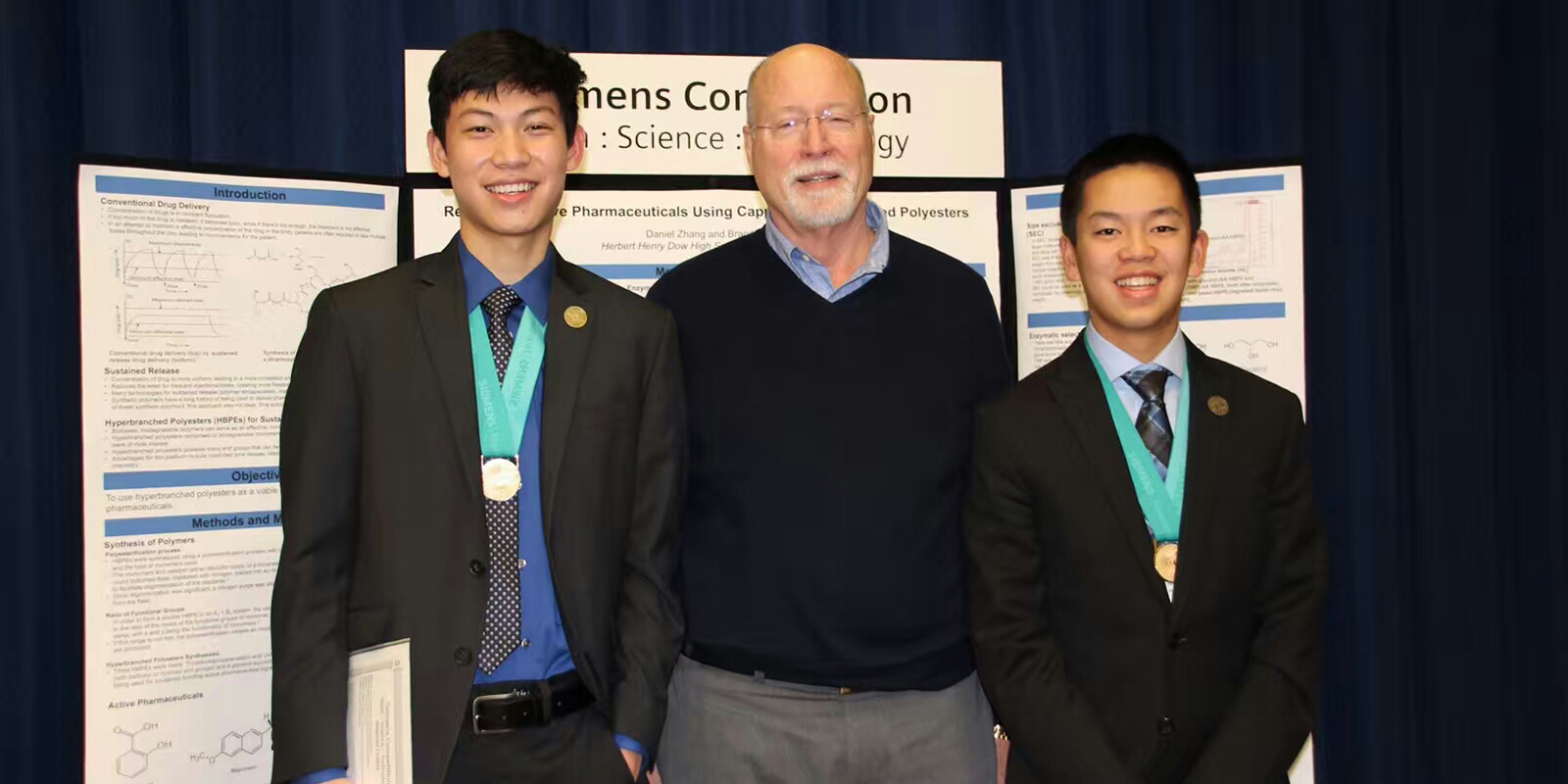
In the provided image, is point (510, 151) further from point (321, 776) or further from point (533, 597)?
point (321, 776)

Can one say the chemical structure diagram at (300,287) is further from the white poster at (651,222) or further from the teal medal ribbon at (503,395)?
the teal medal ribbon at (503,395)

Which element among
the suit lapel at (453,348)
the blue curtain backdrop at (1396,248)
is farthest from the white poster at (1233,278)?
the suit lapel at (453,348)

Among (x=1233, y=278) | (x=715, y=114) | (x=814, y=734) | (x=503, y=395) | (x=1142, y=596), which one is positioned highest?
(x=715, y=114)

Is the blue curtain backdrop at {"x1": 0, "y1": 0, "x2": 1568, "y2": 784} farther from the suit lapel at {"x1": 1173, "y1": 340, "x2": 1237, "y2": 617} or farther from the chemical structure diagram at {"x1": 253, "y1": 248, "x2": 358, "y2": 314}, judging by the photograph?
the suit lapel at {"x1": 1173, "y1": 340, "x2": 1237, "y2": 617}

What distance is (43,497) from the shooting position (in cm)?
325

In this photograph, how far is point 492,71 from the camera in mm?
2154

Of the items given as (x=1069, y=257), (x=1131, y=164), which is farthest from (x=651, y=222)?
(x=1131, y=164)

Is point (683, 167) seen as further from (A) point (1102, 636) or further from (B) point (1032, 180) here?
(A) point (1102, 636)

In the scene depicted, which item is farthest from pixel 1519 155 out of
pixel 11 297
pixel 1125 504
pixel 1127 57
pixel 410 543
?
pixel 11 297

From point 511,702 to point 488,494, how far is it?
360mm

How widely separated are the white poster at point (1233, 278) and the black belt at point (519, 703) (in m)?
2.14

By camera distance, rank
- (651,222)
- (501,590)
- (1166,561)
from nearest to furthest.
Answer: (501,590)
(1166,561)
(651,222)

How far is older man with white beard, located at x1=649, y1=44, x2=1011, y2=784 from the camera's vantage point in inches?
88.2

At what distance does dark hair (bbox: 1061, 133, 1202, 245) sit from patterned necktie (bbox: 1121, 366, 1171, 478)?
329 millimetres
